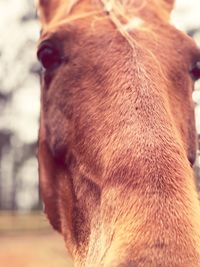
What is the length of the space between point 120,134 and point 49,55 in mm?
638

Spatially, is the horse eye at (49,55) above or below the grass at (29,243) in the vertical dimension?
above

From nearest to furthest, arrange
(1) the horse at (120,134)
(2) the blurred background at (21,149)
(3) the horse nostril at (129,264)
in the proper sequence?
(3) the horse nostril at (129,264), (1) the horse at (120,134), (2) the blurred background at (21,149)

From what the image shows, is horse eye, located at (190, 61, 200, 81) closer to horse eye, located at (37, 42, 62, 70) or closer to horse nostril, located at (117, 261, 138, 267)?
horse eye, located at (37, 42, 62, 70)

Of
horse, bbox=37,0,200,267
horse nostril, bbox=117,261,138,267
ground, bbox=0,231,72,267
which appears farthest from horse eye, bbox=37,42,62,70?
ground, bbox=0,231,72,267

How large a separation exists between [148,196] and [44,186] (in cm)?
109

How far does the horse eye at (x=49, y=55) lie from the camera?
97.4 inches

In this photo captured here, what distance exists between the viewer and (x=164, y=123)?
205 centimetres

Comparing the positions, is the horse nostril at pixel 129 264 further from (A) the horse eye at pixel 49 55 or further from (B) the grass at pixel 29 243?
(B) the grass at pixel 29 243

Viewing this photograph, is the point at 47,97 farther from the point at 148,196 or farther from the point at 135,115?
the point at 148,196

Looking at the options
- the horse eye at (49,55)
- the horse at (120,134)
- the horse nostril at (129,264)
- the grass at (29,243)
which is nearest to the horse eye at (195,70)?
the horse at (120,134)

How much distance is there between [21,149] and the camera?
19.9 meters

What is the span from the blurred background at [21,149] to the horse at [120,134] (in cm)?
150

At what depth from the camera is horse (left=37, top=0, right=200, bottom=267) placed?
5.98 feet

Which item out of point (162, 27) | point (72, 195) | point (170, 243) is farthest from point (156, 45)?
point (170, 243)
